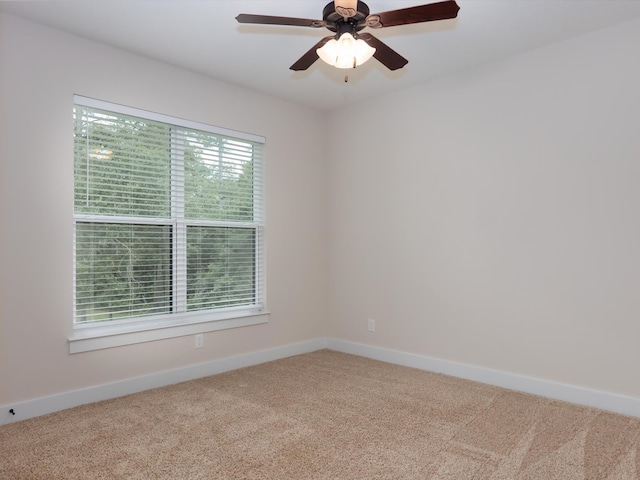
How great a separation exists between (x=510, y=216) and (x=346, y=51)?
6.42ft

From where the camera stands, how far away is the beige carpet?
221 cm

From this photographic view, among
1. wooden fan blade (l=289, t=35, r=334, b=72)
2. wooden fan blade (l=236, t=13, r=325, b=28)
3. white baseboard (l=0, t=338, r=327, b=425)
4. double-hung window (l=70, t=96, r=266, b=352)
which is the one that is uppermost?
wooden fan blade (l=236, t=13, r=325, b=28)

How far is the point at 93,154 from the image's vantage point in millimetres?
3225

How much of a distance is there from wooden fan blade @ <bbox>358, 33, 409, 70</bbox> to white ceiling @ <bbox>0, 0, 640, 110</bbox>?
1.47ft

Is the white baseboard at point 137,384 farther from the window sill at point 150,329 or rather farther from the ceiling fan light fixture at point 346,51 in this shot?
the ceiling fan light fixture at point 346,51

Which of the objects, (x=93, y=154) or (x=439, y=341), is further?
(x=439, y=341)

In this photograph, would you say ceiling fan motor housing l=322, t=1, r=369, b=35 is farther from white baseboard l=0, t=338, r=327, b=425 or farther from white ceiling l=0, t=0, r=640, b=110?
white baseboard l=0, t=338, r=327, b=425

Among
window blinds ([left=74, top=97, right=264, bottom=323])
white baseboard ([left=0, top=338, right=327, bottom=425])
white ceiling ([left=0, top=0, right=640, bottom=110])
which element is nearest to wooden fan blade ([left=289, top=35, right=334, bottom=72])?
white ceiling ([left=0, top=0, right=640, bottom=110])

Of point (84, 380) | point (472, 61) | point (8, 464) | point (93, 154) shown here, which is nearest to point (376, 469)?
point (8, 464)

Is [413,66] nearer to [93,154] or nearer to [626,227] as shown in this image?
[626,227]

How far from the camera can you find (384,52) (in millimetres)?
2441

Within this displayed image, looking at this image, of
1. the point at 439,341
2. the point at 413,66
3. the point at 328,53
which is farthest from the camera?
the point at 439,341

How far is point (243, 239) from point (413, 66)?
85.5 inches

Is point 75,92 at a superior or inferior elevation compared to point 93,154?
superior
